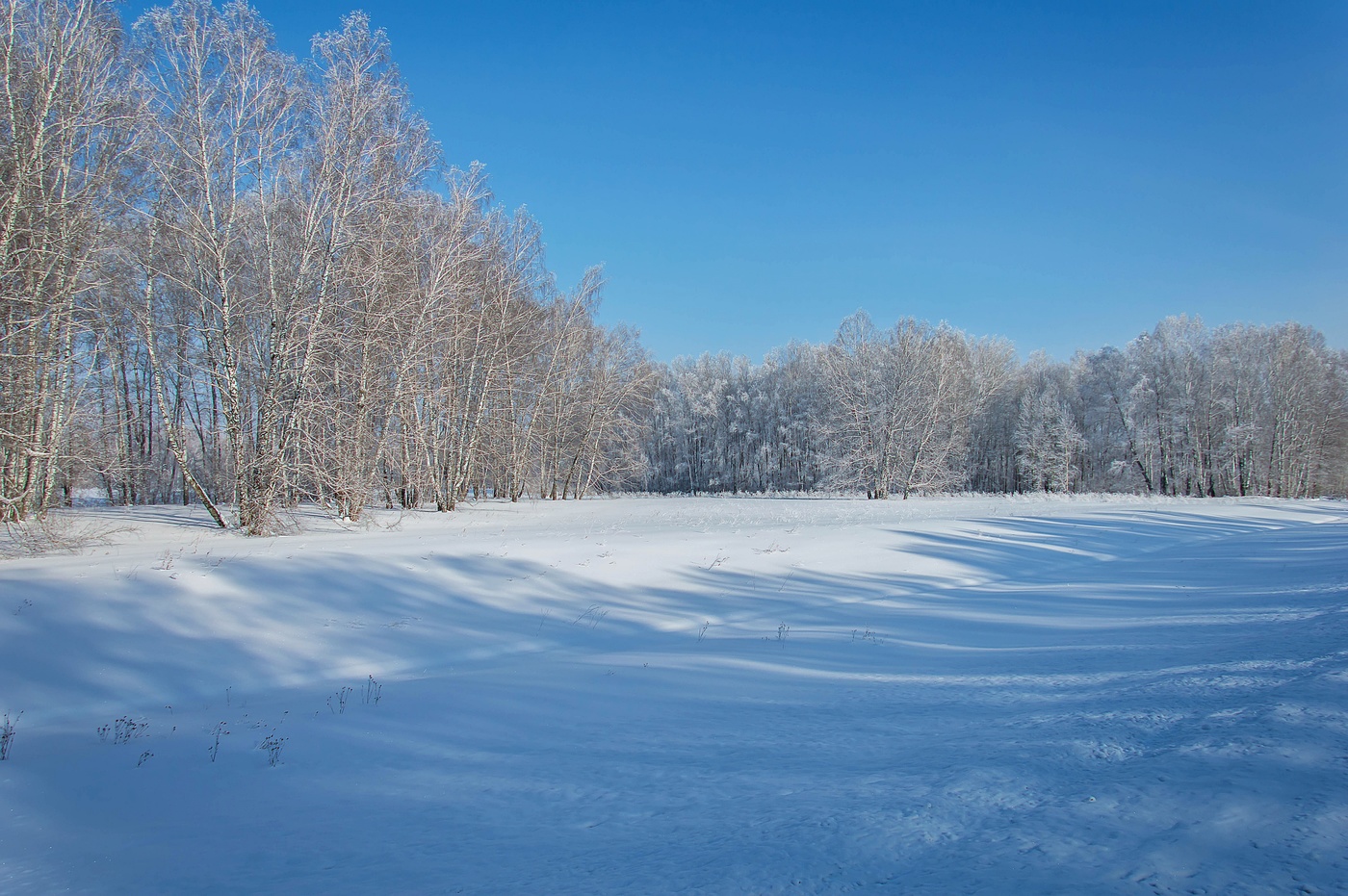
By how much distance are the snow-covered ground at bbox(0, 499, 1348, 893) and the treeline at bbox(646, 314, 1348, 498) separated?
26.6 meters

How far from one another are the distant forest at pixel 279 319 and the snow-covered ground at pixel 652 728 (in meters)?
4.72

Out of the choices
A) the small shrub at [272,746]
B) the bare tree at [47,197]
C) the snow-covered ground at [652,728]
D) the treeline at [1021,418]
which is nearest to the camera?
the snow-covered ground at [652,728]

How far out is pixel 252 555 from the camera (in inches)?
443

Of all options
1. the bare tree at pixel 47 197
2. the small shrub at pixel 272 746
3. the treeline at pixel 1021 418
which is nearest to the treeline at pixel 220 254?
the bare tree at pixel 47 197

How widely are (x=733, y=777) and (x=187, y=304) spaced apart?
2259cm

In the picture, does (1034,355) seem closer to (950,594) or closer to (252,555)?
(950,594)

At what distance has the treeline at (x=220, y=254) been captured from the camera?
41.7ft

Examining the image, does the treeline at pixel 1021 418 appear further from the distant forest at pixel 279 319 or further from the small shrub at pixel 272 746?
the small shrub at pixel 272 746

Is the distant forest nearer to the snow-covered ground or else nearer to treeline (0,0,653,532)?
treeline (0,0,653,532)

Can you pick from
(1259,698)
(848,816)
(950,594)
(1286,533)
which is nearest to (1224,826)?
(848,816)

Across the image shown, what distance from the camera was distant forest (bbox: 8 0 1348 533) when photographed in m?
13.1

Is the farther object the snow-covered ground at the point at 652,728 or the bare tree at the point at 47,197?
the bare tree at the point at 47,197

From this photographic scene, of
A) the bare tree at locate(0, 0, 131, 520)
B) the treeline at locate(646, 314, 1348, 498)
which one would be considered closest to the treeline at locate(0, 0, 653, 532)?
the bare tree at locate(0, 0, 131, 520)

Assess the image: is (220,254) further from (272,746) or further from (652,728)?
(652,728)
